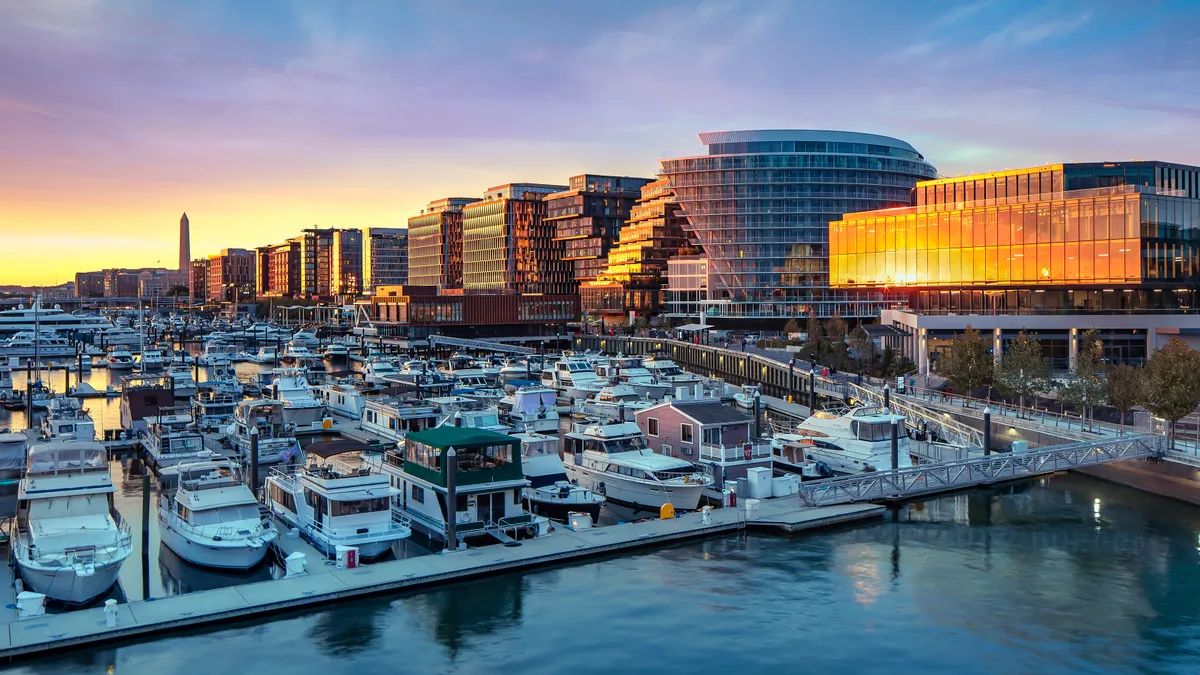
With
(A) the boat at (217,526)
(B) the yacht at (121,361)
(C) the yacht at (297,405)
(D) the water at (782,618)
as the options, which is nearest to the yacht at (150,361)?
(B) the yacht at (121,361)

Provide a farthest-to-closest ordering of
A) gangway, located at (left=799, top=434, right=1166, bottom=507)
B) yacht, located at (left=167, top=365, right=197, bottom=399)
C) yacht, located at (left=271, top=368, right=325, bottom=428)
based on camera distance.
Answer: yacht, located at (left=167, top=365, right=197, bottom=399) < yacht, located at (left=271, top=368, right=325, bottom=428) < gangway, located at (left=799, top=434, right=1166, bottom=507)

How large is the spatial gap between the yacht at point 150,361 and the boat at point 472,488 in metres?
89.4

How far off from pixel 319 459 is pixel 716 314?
121 meters

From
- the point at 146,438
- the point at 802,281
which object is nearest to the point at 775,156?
the point at 802,281

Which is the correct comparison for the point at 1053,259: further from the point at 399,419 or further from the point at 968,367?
the point at 399,419

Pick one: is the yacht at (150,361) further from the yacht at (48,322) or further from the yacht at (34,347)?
the yacht at (48,322)

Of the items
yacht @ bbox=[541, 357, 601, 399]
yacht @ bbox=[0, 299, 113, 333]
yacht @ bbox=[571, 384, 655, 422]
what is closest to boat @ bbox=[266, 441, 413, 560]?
yacht @ bbox=[571, 384, 655, 422]

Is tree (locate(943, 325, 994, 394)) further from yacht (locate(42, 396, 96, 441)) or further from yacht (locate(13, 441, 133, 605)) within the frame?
yacht (locate(42, 396, 96, 441))

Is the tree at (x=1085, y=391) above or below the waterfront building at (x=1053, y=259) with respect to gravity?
below

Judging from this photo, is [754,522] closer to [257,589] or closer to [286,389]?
[257,589]

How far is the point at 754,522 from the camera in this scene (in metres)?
40.0

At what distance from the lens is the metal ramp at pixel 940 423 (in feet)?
186

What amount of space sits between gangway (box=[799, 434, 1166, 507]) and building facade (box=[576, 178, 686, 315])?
130 meters

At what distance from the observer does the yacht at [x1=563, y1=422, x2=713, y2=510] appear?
42.8m
